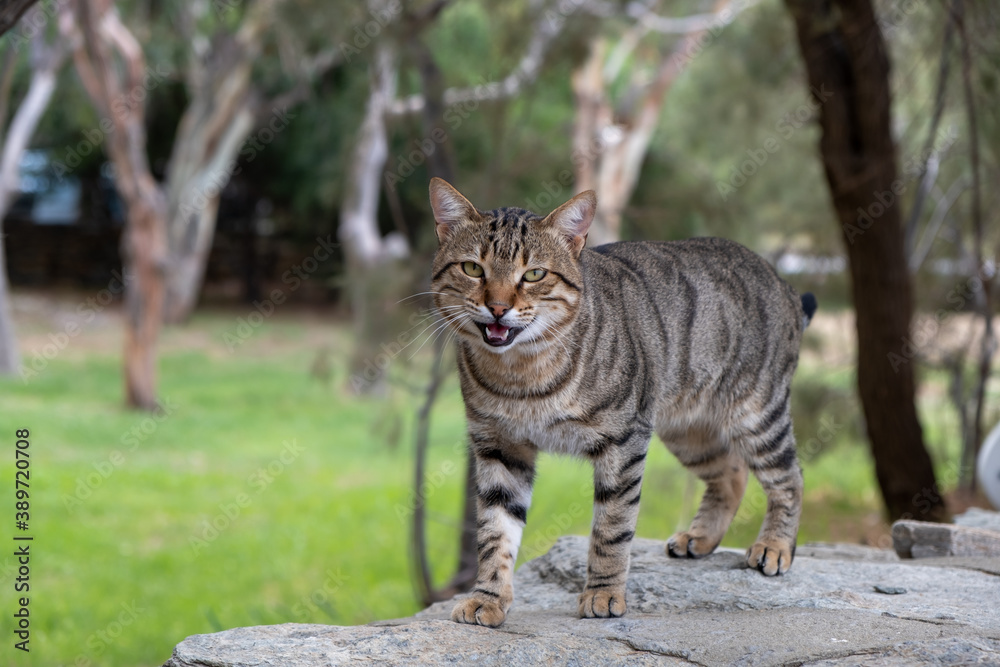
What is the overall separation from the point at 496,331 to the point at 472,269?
22 centimetres

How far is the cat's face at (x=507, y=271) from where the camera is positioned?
2914 millimetres

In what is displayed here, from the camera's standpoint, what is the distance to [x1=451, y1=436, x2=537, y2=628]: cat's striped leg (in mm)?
3115

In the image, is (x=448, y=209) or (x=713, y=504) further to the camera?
(x=713, y=504)

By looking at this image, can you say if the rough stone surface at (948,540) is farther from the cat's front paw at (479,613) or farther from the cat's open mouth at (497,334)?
the cat's open mouth at (497,334)

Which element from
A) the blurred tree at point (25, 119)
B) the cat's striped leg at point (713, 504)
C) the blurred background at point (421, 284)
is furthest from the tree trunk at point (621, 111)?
the cat's striped leg at point (713, 504)

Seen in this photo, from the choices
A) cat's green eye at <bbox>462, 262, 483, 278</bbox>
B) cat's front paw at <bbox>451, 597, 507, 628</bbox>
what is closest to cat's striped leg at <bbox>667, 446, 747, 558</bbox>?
cat's front paw at <bbox>451, 597, 507, 628</bbox>

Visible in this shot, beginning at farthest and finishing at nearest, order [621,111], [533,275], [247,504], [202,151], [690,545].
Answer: [202,151] → [621,111] → [247,504] → [690,545] → [533,275]

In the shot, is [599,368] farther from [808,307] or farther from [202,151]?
[202,151]

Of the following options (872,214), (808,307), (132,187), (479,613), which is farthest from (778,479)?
(132,187)

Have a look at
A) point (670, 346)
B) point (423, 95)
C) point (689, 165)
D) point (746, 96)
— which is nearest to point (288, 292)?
point (689, 165)

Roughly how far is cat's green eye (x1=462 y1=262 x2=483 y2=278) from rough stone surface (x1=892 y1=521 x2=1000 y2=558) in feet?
7.51

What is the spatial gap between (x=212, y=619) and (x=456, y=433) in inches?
274

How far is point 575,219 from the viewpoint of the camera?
10.3ft

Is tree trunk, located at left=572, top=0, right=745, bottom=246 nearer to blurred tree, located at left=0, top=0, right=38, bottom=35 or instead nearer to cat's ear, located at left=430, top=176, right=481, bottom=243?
cat's ear, located at left=430, top=176, right=481, bottom=243
